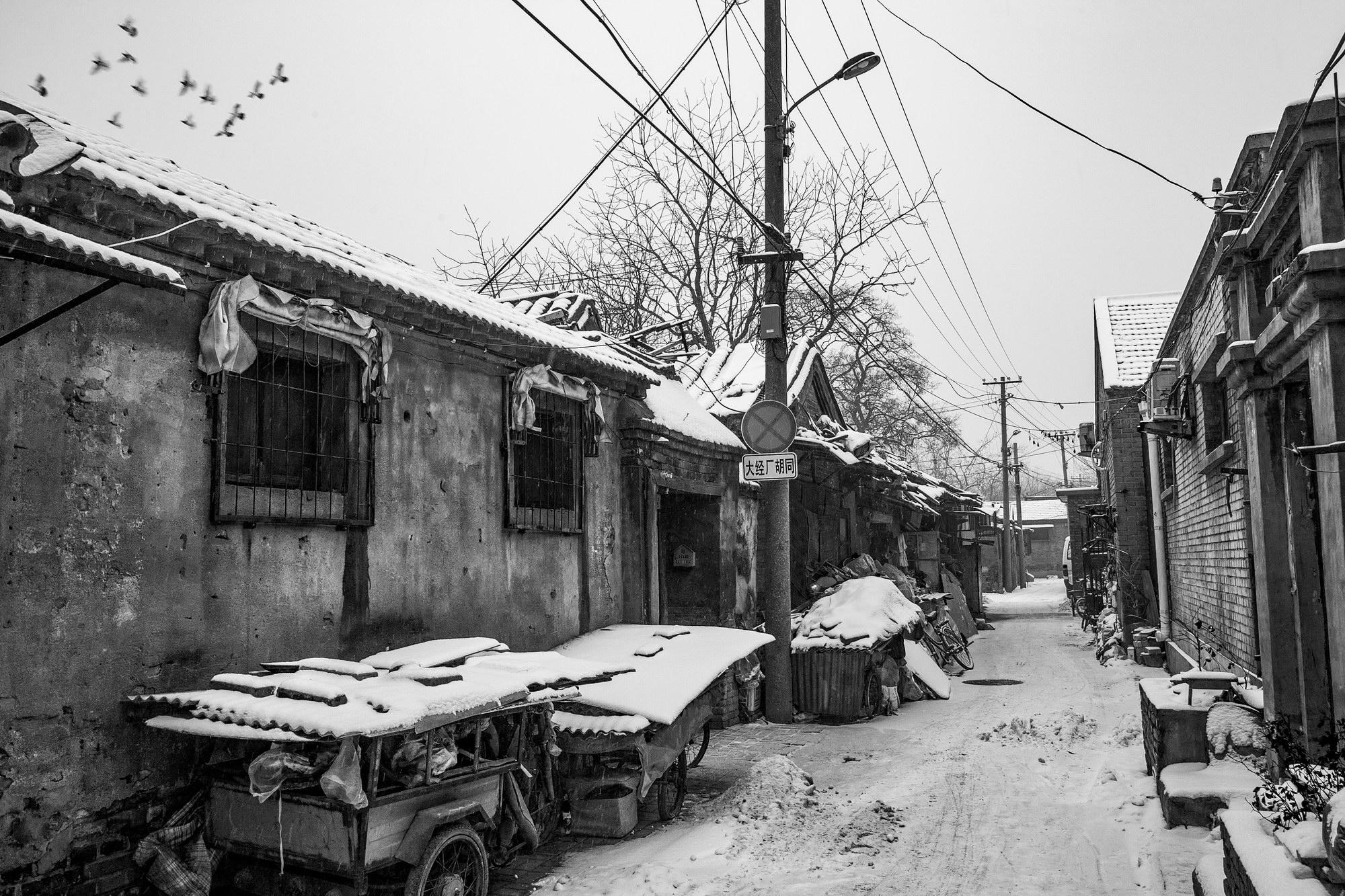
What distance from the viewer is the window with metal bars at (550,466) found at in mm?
8562

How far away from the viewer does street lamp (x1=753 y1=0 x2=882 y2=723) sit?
11.5 metres

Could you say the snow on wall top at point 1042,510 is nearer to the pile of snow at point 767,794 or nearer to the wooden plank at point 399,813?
the pile of snow at point 767,794

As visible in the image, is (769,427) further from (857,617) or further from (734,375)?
(734,375)

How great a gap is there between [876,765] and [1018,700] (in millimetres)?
5138

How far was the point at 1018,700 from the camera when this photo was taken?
1379 cm

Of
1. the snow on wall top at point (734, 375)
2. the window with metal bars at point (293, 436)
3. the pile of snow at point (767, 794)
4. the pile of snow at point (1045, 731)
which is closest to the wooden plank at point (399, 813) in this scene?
the window with metal bars at point (293, 436)

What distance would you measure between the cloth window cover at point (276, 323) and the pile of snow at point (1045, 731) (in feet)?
26.0

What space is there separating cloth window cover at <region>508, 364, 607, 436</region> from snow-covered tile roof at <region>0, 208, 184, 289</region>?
4044 millimetres

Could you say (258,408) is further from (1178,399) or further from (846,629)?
(1178,399)

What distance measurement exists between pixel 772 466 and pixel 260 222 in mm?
6274

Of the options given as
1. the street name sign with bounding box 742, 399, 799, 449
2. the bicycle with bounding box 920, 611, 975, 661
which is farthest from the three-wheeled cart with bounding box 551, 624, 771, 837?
the bicycle with bounding box 920, 611, 975, 661

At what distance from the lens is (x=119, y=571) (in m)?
5.07

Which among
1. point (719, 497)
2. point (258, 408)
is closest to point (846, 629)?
point (719, 497)

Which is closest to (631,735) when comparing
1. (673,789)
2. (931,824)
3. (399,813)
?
(673,789)
